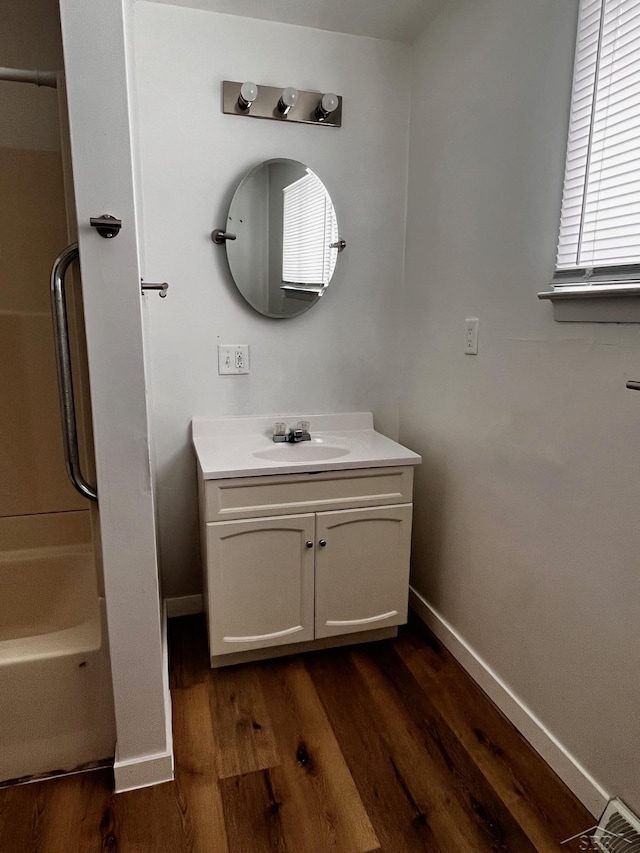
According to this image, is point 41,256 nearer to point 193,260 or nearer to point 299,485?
point 193,260

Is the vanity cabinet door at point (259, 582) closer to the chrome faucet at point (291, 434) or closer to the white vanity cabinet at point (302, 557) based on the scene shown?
the white vanity cabinet at point (302, 557)

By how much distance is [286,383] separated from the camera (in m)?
2.18

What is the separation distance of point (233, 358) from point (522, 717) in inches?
60.4

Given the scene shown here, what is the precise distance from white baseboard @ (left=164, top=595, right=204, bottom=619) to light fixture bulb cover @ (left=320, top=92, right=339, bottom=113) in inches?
76.7

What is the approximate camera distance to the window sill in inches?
45.5

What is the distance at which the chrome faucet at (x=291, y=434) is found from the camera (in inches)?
81.7

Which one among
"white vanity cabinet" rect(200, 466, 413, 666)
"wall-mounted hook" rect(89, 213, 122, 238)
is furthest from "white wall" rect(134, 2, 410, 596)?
"wall-mounted hook" rect(89, 213, 122, 238)

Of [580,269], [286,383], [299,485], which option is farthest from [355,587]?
[580,269]

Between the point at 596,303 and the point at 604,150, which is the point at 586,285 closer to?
the point at 596,303

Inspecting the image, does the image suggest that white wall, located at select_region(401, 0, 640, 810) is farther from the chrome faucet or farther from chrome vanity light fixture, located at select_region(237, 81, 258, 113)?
chrome vanity light fixture, located at select_region(237, 81, 258, 113)

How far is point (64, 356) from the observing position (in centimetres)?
119

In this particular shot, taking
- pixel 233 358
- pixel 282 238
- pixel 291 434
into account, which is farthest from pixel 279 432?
pixel 282 238

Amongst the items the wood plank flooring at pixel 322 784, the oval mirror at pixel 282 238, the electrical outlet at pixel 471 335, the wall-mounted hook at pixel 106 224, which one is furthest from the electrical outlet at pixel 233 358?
the wood plank flooring at pixel 322 784

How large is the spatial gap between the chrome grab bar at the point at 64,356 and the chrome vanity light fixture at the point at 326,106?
124cm
